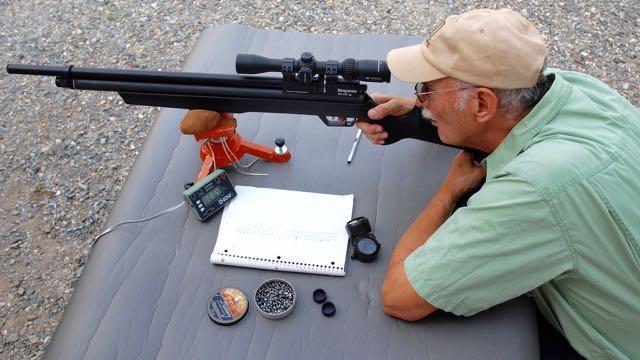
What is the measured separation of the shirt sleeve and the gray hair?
32cm

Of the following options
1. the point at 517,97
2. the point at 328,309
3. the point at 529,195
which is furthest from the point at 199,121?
the point at 529,195

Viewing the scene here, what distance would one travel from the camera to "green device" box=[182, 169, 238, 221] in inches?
94.0

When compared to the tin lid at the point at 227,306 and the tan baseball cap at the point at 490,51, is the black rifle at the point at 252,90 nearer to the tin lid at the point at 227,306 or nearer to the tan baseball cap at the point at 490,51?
the tan baseball cap at the point at 490,51

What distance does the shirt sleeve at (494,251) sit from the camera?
1582 mm

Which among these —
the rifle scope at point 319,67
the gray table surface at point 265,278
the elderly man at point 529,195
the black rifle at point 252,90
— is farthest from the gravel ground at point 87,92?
the elderly man at point 529,195

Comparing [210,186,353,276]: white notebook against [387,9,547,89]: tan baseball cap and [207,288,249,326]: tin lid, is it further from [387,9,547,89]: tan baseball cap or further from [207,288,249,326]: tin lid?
[387,9,547,89]: tan baseball cap

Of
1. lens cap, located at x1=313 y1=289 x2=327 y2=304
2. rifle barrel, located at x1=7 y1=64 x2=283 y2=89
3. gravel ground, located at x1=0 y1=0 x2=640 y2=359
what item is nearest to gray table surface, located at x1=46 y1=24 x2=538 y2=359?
lens cap, located at x1=313 y1=289 x2=327 y2=304

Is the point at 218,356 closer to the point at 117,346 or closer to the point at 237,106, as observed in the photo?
the point at 117,346

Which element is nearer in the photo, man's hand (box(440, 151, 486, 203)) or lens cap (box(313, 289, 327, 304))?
lens cap (box(313, 289, 327, 304))

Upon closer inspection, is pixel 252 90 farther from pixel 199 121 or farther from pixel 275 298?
pixel 275 298

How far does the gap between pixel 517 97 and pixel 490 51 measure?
0.23 meters

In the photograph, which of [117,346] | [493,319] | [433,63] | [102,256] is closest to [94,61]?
[102,256]

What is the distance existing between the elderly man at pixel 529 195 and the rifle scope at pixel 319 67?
0.33ft

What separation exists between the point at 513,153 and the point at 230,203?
1.37m
